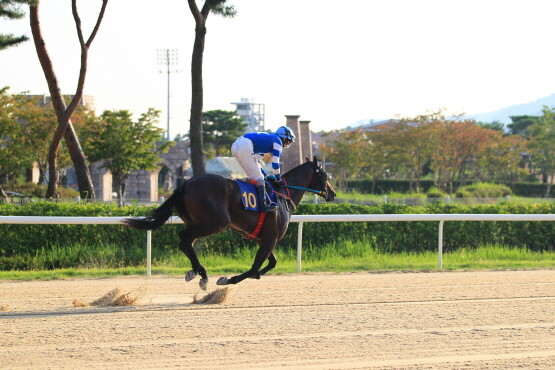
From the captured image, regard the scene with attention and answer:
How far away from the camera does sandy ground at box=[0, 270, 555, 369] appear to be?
5.10 metres

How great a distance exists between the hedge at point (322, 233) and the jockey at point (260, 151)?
4188mm

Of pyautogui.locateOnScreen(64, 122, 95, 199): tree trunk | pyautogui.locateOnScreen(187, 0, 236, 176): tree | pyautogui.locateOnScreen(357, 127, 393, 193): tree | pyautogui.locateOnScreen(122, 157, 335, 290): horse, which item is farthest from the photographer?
pyautogui.locateOnScreen(357, 127, 393, 193): tree

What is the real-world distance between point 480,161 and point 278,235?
3374 cm

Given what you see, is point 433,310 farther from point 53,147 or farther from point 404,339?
point 53,147

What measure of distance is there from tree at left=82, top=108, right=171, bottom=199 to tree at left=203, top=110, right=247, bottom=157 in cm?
2162

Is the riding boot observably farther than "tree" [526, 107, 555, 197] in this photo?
No

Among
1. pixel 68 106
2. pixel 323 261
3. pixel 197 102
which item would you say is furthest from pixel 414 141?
pixel 323 261

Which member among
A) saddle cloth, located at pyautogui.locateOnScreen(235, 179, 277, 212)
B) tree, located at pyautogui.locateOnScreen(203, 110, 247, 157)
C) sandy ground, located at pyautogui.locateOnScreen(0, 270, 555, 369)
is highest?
tree, located at pyautogui.locateOnScreen(203, 110, 247, 157)

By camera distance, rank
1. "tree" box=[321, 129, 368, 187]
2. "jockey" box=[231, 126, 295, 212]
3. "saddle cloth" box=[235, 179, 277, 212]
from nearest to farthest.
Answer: "saddle cloth" box=[235, 179, 277, 212] < "jockey" box=[231, 126, 295, 212] < "tree" box=[321, 129, 368, 187]

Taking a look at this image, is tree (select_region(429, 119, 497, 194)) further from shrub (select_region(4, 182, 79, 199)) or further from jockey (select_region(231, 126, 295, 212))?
jockey (select_region(231, 126, 295, 212))

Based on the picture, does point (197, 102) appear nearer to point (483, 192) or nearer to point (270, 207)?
point (270, 207)

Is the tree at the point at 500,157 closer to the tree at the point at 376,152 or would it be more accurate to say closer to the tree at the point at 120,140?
the tree at the point at 376,152

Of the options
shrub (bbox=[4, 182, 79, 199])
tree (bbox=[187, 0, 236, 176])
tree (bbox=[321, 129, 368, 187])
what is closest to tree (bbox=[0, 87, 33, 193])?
shrub (bbox=[4, 182, 79, 199])

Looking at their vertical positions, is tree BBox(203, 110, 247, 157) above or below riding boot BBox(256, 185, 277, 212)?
above
